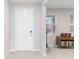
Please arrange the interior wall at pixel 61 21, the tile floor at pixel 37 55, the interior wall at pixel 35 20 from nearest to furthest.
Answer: the tile floor at pixel 37 55, the interior wall at pixel 35 20, the interior wall at pixel 61 21

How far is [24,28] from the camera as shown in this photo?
24.1 feet

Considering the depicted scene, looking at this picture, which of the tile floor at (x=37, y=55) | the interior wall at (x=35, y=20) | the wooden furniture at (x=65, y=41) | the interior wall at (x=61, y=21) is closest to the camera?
the tile floor at (x=37, y=55)

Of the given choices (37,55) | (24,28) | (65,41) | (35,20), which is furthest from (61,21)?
(37,55)

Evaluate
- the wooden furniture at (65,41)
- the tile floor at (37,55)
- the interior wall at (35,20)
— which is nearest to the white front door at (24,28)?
the interior wall at (35,20)

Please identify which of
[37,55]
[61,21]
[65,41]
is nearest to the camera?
[37,55]

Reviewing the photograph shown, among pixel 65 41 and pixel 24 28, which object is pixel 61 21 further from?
pixel 24 28

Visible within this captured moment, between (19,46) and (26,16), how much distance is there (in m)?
1.61

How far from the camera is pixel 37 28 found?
7.34m

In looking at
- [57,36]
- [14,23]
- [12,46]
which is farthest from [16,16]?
[57,36]

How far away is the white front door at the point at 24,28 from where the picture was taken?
24.0ft

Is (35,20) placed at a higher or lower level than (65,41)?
higher

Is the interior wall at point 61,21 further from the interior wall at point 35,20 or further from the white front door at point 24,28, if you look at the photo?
the white front door at point 24,28
